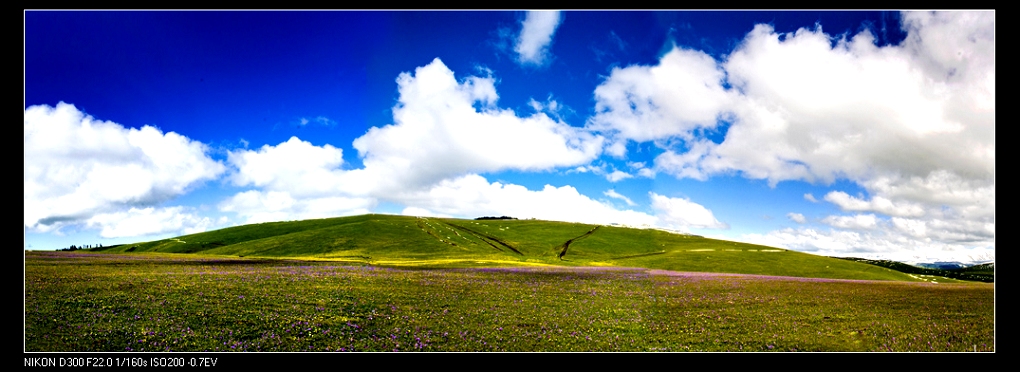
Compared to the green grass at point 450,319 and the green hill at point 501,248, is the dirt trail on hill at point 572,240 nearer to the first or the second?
the green hill at point 501,248

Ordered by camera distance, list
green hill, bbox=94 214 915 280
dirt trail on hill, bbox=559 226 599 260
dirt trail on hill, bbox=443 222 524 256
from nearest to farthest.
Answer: green hill, bbox=94 214 915 280 → dirt trail on hill, bbox=559 226 599 260 → dirt trail on hill, bbox=443 222 524 256

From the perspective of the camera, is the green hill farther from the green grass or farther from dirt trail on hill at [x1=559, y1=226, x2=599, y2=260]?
the green grass

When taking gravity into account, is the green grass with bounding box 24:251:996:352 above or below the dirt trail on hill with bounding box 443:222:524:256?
above

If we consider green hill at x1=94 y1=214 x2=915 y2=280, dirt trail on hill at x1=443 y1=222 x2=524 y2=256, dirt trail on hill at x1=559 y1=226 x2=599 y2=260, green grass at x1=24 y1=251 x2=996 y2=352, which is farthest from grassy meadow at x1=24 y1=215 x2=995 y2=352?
dirt trail on hill at x1=443 y1=222 x2=524 y2=256

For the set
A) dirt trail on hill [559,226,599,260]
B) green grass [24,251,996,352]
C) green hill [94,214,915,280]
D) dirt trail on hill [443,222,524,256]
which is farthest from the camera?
dirt trail on hill [443,222,524,256]

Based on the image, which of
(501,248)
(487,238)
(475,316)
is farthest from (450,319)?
(487,238)

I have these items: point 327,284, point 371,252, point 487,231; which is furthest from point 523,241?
point 327,284

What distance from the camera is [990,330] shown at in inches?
723

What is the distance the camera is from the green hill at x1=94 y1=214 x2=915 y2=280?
81.4 m

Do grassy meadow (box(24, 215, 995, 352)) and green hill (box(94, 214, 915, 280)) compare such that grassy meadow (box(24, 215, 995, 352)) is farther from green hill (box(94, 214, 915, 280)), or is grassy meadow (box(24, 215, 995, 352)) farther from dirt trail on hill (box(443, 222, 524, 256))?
dirt trail on hill (box(443, 222, 524, 256))

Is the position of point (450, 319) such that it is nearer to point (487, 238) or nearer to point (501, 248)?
point (501, 248)

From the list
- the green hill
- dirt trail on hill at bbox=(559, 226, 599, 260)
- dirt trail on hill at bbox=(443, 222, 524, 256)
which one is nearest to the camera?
the green hill

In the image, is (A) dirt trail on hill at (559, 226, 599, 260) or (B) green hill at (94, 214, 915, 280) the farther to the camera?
(A) dirt trail on hill at (559, 226, 599, 260)
